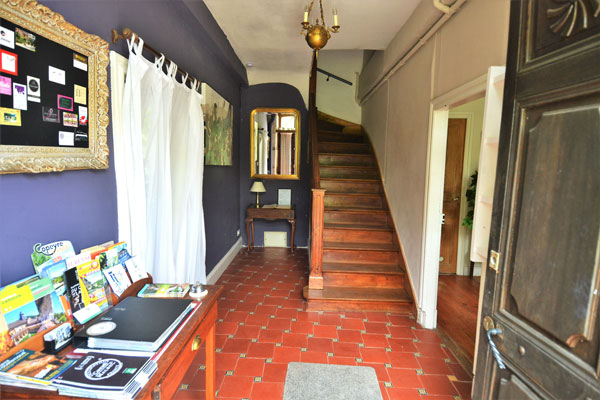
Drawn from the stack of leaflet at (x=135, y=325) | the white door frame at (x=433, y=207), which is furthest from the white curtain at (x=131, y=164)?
the white door frame at (x=433, y=207)

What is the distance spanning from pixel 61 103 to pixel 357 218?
345 centimetres

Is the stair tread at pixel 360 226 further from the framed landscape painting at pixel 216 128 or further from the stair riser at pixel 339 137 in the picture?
the stair riser at pixel 339 137

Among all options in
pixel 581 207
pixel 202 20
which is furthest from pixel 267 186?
pixel 581 207

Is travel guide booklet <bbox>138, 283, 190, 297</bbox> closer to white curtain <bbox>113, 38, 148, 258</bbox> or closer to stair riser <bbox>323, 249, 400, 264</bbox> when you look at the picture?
white curtain <bbox>113, 38, 148, 258</bbox>

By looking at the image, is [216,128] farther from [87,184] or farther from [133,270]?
[133,270]

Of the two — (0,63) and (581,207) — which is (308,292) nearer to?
(581,207)

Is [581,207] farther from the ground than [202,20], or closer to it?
closer to it

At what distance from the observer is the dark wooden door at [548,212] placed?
2.60 ft

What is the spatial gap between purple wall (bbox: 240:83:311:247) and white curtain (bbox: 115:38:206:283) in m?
2.66

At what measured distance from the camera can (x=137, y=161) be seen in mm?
1699

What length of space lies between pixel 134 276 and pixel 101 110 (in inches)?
33.1

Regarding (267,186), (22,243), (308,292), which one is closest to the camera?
(22,243)

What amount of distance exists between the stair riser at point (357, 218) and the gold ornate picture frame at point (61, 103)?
3.05 meters

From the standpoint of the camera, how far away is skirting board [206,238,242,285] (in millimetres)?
3633
